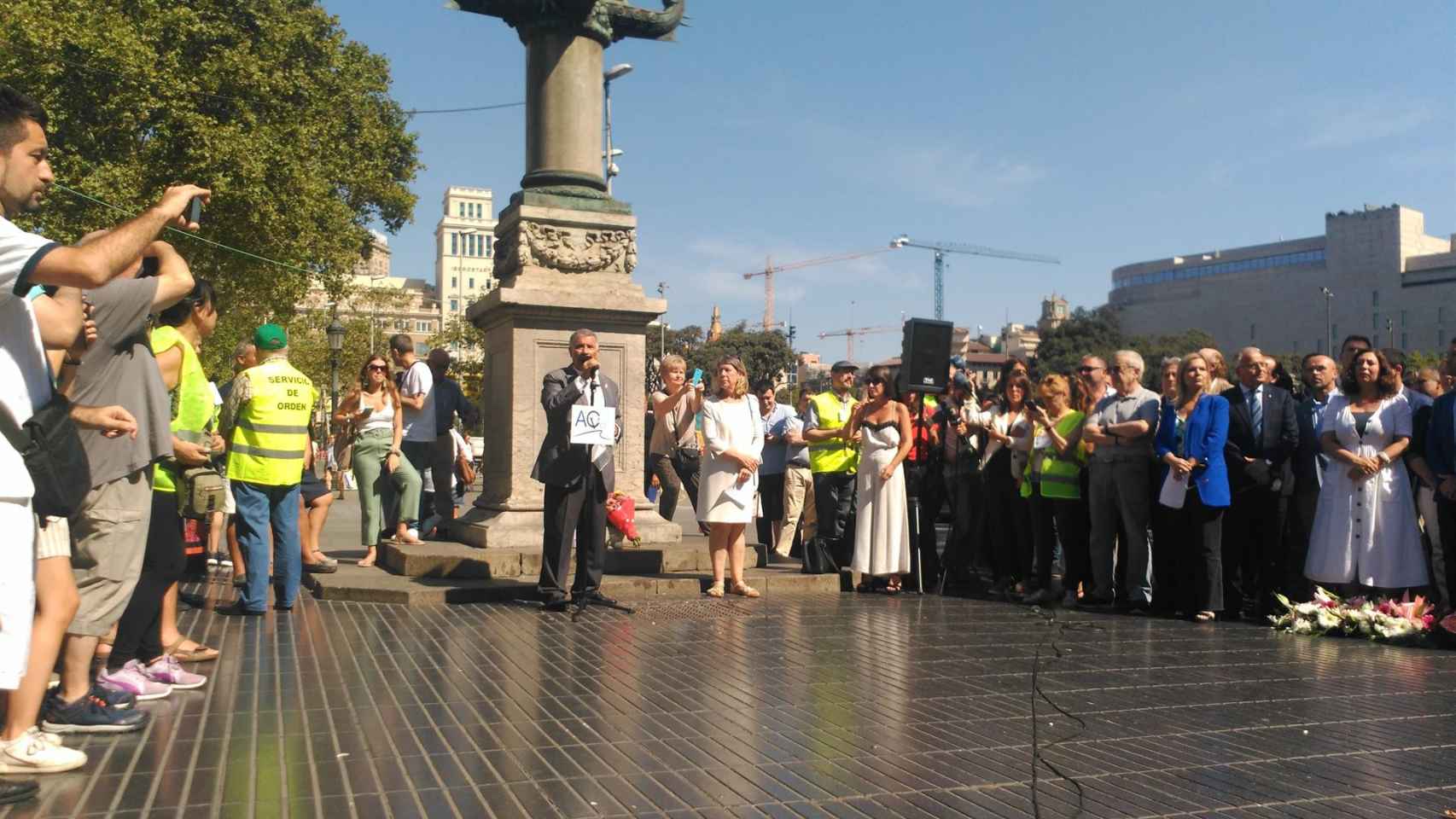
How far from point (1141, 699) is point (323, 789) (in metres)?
3.82

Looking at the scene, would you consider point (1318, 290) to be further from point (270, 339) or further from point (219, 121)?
point (270, 339)

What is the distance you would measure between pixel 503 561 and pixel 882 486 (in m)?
3.13

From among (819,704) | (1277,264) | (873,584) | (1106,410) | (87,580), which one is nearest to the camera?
(87,580)

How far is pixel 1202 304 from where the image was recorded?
15050 centimetres

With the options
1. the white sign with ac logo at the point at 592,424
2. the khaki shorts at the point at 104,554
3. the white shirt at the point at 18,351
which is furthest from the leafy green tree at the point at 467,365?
the white shirt at the point at 18,351

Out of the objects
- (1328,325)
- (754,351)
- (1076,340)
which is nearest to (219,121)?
(754,351)

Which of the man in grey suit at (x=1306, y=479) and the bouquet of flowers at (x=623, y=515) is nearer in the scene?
the man in grey suit at (x=1306, y=479)

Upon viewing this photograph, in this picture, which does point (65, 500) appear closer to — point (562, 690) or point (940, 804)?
point (562, 690)

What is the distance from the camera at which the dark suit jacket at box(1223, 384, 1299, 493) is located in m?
9.03

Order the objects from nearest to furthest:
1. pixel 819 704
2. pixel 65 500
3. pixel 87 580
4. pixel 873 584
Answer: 1. pixel 65 500
2. pixel 87 580
3. pixel 819 704
4. pixel 873 584

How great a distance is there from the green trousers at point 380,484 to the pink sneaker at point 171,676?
4.60 m

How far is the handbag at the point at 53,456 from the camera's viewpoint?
373cm

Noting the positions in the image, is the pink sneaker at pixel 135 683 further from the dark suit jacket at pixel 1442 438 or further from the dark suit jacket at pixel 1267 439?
the dark suit jacket at pixel 1442 438

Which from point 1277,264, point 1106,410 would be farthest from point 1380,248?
point 1106,410
